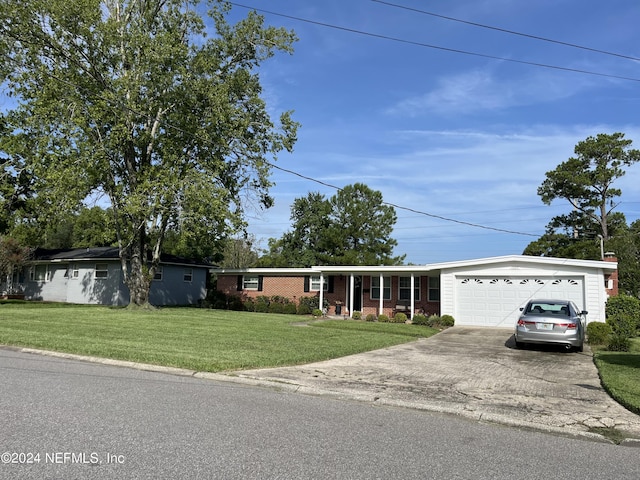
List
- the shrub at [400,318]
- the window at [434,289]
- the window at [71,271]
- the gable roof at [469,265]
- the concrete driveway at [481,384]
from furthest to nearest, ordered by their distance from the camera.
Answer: the window at [71,271] → the window at [434,289] → the shrub at [400,318] → the gable roof at [469,265] → the concrete driveway at [481,384]

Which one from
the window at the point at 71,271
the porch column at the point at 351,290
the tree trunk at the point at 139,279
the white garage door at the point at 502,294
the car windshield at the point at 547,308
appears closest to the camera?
the car windshield at the point at 547,308

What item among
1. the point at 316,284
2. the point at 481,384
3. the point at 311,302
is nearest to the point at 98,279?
the point at 311,302

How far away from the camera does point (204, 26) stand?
26.8 meters

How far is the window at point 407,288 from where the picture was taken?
86.0ft

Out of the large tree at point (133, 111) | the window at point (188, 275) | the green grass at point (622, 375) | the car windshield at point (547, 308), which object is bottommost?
the green grass at point (622, 375)

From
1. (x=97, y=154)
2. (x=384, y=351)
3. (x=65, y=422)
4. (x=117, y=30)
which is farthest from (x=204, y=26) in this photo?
(x=65, y=422)

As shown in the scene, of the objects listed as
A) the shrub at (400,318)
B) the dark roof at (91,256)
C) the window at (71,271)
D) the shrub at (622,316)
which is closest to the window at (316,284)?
the shrub at (400,318)

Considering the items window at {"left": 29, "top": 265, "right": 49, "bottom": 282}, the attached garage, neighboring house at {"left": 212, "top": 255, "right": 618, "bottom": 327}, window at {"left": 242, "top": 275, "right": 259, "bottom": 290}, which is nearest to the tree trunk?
window at {"left": 242, "top": 275, "right": 259, "bottom": 290}

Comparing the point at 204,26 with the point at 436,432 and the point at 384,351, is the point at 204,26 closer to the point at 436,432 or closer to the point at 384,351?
the point at 384,351

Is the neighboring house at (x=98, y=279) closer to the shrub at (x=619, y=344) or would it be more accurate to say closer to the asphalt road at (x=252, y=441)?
the asphalt road at (x=252, y=441)

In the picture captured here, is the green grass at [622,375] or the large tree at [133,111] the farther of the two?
the large tree at [133,111]

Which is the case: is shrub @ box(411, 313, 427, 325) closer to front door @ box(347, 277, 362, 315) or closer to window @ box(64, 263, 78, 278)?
front door @ box(347, 277, 362, 315)

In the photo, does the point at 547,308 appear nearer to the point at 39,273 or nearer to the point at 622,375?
the point at 622,375

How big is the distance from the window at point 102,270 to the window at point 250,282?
8.97 metres
